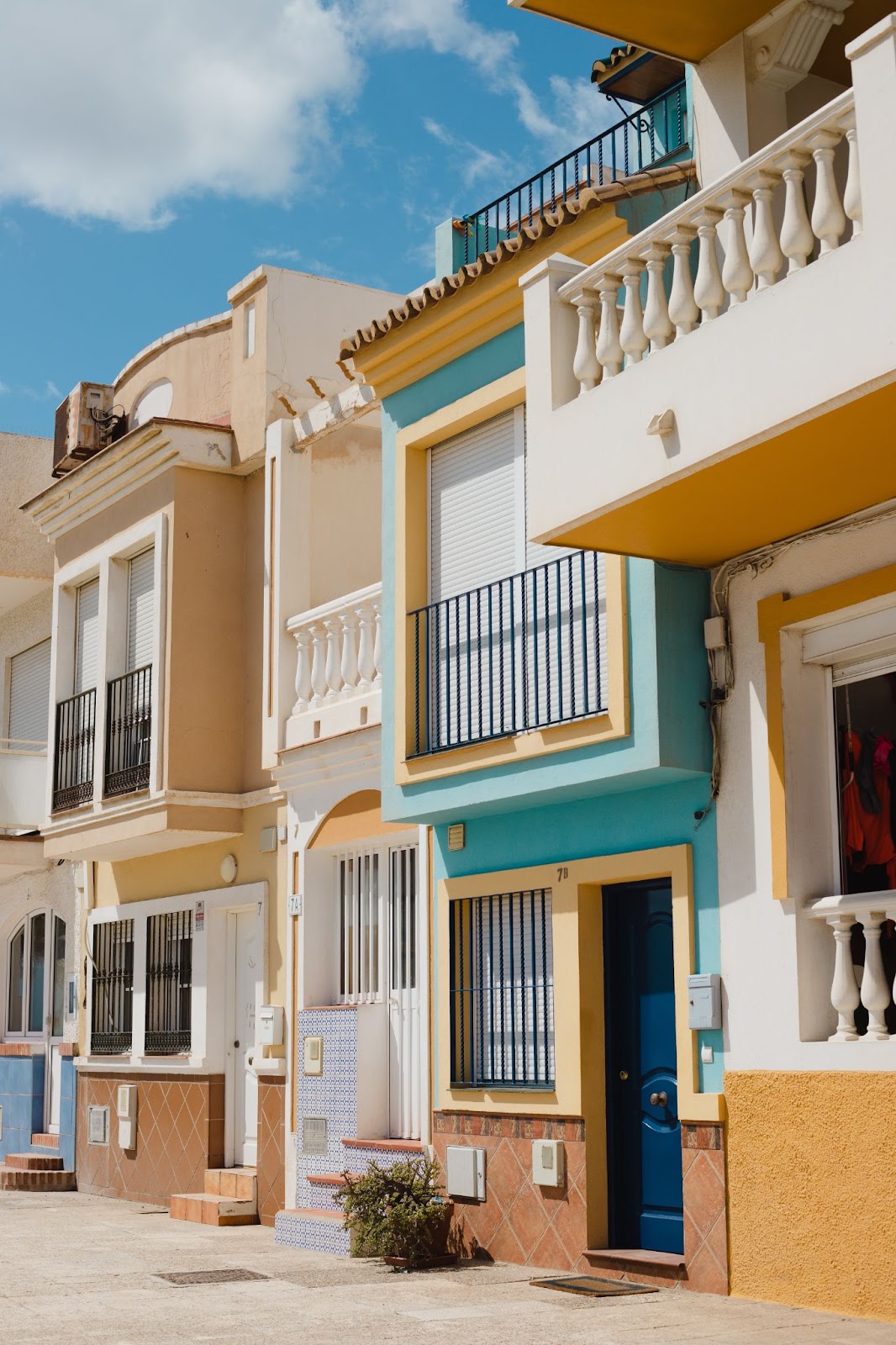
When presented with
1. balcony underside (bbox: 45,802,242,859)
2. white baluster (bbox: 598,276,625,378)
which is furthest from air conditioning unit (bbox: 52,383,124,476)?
white baluster (bbox: 598,276,625,378)

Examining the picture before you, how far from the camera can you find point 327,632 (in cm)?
1423

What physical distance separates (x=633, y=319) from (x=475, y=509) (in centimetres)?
317

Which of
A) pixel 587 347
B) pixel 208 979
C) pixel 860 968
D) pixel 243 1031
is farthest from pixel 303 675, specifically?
pixel 860 968

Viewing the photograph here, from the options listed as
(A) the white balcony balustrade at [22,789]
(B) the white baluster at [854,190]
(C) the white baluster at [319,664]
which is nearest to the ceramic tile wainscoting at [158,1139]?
(A) the white balcony balustrade at [22,789]

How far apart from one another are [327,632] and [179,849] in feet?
12.0

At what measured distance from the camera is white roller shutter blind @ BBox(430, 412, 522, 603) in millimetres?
11625

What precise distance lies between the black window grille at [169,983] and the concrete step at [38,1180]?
7.95ft

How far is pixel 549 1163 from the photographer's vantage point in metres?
10.6

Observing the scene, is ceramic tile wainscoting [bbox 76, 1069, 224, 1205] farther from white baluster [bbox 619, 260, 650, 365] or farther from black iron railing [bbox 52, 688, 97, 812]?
white baluster [bbox 619, 260, 650, 365]

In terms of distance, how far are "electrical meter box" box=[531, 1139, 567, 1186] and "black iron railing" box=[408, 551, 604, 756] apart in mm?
2658

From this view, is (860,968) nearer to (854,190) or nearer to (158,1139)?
(854,190)

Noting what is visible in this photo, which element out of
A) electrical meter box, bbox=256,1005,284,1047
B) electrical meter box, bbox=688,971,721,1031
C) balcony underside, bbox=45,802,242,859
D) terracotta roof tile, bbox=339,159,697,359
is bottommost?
electrical meter box, bbox=256,1005,284,1047

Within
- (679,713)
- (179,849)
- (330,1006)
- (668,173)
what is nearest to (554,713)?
(679,713)

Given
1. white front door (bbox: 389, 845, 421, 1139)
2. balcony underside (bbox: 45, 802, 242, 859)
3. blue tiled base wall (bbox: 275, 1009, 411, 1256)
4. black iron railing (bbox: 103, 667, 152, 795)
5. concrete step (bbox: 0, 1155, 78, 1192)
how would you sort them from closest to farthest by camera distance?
blue tiled base wall (bbox: 275, 1009, 411, 1256) → white front door (bbox: 389, 845, 421, 1139) → balcony underside (bbox: 45, 802, 242, 859) → black iron railing (bbox: 103, 667, 152, 795) → concrete step (bbox: 0, 1155, 78, 1192)
